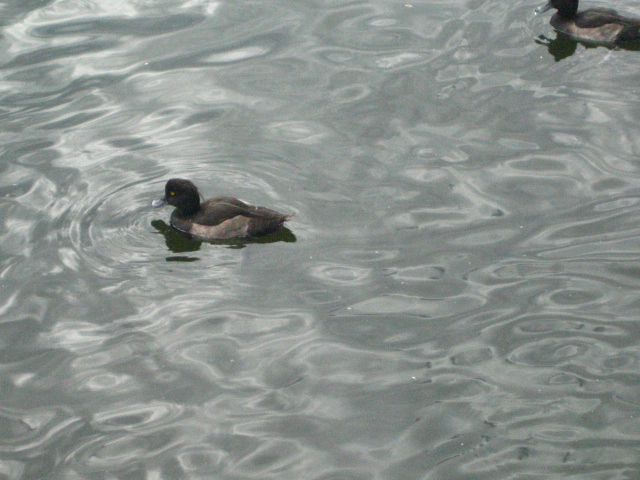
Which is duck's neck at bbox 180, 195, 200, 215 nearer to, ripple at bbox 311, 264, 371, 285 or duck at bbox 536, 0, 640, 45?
ripple at bbox 311, 264, 371, 285

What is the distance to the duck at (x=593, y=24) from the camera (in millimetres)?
12523

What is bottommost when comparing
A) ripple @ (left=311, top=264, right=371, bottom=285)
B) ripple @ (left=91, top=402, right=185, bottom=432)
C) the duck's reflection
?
ripple @ (left=91, top=402, right=185, bottom=432)

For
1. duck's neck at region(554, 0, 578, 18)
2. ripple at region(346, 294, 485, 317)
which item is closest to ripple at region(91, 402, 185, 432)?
ripple at region(346, 294, 485, 317)

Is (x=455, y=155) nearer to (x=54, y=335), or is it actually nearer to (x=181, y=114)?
(x=181, y=114)

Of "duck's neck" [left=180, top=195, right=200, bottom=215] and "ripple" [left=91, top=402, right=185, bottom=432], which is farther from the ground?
"duck's neck" [left=180, top=195, right=200, bottom=215]

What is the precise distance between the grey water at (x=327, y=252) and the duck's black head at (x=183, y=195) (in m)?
0.31

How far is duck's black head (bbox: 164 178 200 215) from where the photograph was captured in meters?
9.63

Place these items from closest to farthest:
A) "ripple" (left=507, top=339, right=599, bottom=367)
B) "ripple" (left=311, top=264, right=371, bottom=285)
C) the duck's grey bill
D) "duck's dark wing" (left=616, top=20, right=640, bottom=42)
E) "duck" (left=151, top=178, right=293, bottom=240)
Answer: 1. "ripple" (left=507, top=339, right=599, bottom=367)
2. "ripple" (left=311, top=264, right=371, bottom=285)
3. "duck" (left=151, top=178, right=293, bottom=240)
4. "duck's dark wing" (left=616, top=20, right=640, bottom=42)
5. the duck's grey bill

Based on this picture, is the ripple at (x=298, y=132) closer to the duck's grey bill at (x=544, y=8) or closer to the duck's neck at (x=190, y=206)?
the duck's neck at (x=190, y=206)

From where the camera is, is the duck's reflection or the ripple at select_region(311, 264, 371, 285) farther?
the duck's reflection

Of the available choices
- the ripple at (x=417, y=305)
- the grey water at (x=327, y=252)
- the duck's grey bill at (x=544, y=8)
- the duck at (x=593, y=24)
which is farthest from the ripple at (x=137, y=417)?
the duck's grey bill at (x=544, y=8)

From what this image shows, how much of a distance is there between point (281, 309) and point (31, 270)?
8.29ft

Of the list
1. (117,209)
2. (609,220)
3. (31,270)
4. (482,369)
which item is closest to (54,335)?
(31,270)

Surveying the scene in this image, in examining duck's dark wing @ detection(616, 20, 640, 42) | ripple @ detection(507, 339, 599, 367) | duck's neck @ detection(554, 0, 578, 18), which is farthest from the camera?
duck's neck @ detection(554, 0, 578, 18)
